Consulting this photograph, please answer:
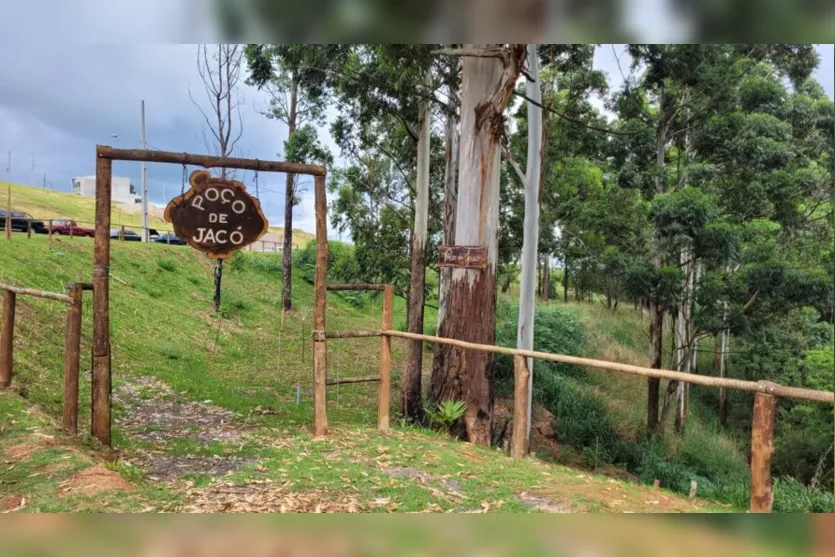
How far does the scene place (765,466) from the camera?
Result: 7.96 feet

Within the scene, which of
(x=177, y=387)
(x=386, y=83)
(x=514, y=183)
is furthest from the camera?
(x=514, y=183)

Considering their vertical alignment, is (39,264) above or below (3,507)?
above

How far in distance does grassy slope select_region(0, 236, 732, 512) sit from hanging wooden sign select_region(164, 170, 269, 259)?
1.62m

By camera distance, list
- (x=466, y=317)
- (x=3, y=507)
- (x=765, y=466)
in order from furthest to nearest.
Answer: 1. (x=466, y=317)
2. (x=3, y=507)
3. (x=765, y=466)

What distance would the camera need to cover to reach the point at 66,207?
28.1 meters

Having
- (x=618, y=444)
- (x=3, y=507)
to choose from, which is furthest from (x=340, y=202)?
(x=3, y=507)

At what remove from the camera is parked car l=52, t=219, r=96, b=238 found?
1491 cm

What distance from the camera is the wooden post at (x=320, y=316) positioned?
15.4 feet

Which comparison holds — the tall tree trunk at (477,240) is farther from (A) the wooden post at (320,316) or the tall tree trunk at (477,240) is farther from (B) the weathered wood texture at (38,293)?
(B) the weathered wood texture at (38,293)

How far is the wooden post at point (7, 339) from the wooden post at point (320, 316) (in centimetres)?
261

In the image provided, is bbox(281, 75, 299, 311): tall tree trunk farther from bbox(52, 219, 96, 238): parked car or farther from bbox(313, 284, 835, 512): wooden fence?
bbox(313, 284, 835, 512): wooden fence

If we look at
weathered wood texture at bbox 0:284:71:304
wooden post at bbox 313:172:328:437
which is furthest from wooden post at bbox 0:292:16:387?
wooden post at bbox 313:172:328:437
